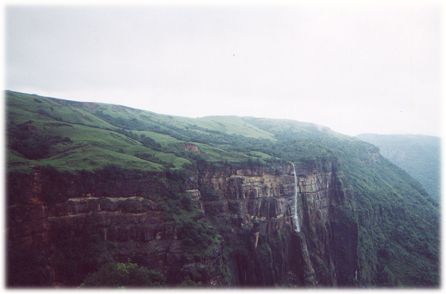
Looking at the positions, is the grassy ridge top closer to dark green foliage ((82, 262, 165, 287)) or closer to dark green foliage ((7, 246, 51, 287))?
dark green foliage ((7, 246, 51, 287))

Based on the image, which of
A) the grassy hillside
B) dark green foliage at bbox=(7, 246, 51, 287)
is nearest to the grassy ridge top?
the grassy hillside

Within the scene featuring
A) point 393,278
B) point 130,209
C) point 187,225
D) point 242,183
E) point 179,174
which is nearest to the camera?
point 130,209

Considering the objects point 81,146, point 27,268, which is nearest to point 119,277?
point 27,268

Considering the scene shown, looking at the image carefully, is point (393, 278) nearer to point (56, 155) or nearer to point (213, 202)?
point (213, 202)

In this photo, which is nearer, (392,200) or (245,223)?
(245,223)

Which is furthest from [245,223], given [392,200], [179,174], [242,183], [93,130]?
[392,200]

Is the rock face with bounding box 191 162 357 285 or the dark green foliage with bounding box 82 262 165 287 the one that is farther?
the rock face with bounding box 191 162 357 285
